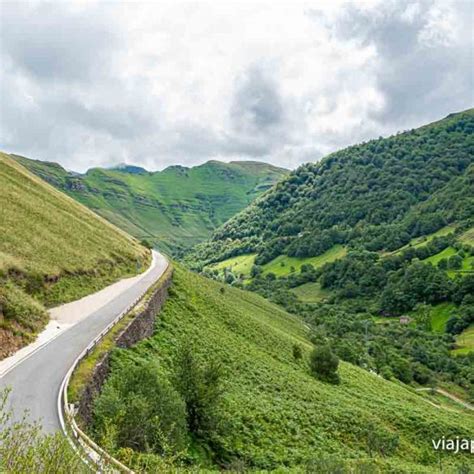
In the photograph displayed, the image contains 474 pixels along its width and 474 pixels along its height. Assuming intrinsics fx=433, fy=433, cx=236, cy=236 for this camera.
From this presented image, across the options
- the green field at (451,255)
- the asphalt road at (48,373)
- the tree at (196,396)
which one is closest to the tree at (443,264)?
the green field at (451,255)

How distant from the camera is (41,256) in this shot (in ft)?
133

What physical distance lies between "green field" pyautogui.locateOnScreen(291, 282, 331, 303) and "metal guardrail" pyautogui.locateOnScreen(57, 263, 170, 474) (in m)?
160

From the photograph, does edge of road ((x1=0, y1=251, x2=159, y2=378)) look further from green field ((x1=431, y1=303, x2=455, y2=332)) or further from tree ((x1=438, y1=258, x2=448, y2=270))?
tree ((x1=438, y1=258, x2=448, y2=270))

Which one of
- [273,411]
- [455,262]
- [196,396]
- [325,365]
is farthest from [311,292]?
[196,396]

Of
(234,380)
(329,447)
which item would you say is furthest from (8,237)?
(329,447)

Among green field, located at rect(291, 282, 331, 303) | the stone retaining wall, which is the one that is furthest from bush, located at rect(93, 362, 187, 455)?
green field, located at rect(291, 282, 331, 303)

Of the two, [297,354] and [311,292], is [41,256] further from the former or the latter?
[311,292]

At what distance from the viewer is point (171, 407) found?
62.8ft

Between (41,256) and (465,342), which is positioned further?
(465,342)

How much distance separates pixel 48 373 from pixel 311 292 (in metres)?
174

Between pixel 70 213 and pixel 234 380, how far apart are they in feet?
138

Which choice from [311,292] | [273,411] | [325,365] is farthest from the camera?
[311,292]

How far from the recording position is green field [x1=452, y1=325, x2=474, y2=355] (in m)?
112

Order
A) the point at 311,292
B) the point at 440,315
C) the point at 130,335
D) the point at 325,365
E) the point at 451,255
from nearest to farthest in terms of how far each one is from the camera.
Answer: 1. the point at 130,335
2. the point at 325,365
3. the point at 440,315
4. the point at 451,255
5. the point at 311,292
